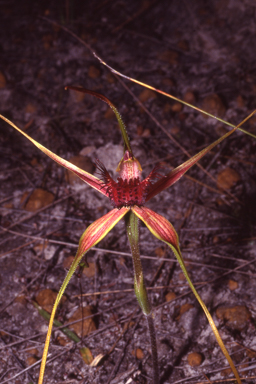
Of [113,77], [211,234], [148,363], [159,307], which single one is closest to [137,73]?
[113,77]

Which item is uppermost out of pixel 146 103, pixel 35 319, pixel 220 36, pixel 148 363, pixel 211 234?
pixel 220 36

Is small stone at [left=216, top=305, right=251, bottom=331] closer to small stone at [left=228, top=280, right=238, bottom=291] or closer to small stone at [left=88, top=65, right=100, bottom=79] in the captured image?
small stone at [left=228, top=280, right=238, bottom=291]

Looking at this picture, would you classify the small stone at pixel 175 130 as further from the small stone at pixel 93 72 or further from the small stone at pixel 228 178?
the small stone at pixel 93 72

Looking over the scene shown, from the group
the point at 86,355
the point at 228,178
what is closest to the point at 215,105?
the point at 228,178

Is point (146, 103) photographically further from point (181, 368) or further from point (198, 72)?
point (181, 368)

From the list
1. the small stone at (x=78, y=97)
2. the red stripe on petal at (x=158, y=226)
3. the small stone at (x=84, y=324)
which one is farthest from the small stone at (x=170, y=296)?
the small stone at (x=78, y=97)

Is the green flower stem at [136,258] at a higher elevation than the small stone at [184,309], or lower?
higher

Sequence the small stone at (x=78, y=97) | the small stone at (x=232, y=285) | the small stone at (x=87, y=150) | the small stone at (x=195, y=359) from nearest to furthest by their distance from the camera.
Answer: the small stone at (x=195, y=359)
the small stone at (x=232, y=285)
the small stone at (x=87, y=150)
the small stone at (x=78, y=97)

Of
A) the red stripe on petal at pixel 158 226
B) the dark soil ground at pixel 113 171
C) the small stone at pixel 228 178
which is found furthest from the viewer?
the small stone at pixel 228 178
